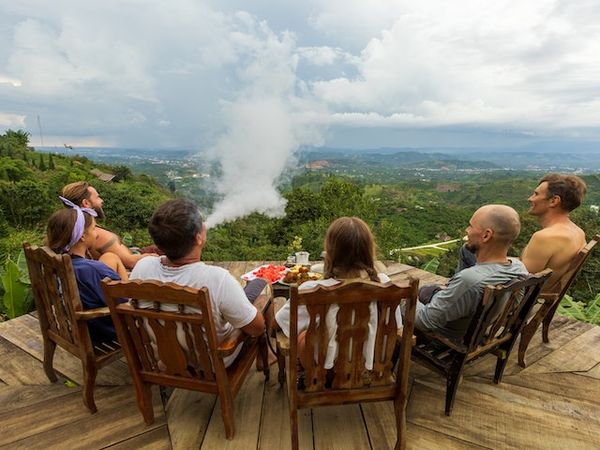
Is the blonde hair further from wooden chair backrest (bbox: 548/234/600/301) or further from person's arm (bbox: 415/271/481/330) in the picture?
wooden chair backrest (bbox: 548/234/600/301)

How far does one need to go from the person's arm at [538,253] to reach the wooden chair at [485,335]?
0.64m

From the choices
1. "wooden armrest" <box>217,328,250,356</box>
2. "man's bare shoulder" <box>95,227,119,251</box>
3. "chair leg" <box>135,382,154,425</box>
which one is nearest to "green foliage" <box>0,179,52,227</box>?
"man's bare shoulder" <box>95,227,119,251</box>

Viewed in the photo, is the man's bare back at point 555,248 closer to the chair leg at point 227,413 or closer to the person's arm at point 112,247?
the chair leg at point 227,413

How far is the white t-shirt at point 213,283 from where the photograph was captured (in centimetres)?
207

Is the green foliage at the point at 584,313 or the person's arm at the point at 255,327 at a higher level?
the person's arm at the point at 255,327

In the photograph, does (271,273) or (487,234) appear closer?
(487,234)

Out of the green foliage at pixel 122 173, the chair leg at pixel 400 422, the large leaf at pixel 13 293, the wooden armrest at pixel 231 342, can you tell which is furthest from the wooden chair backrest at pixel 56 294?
the green foliage at pixel 122 173

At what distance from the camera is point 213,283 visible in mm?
2068

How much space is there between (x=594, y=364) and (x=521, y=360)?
0.68 meters

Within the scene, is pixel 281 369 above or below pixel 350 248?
below

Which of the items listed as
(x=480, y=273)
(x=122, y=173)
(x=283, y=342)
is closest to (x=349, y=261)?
(x=283, y=342)

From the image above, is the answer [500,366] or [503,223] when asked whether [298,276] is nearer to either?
[503,223]

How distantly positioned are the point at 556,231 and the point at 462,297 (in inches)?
54.4

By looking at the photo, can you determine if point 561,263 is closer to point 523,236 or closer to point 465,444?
point 465,444
